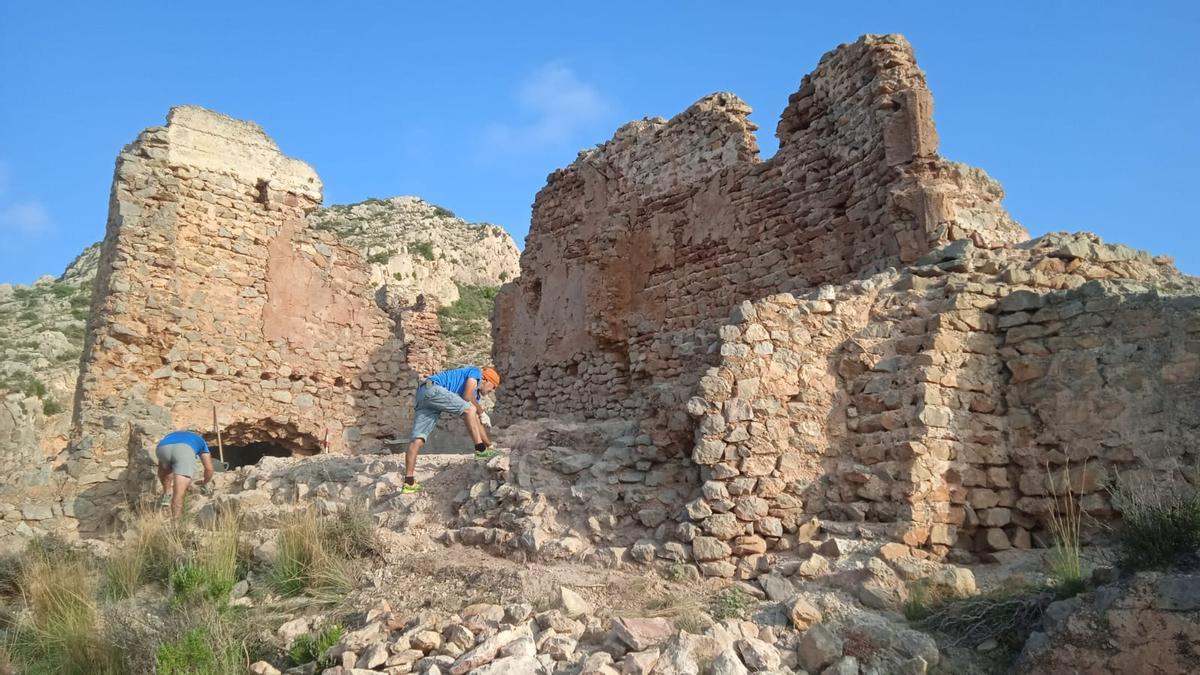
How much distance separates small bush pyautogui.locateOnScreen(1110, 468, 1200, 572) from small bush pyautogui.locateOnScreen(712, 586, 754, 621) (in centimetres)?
183

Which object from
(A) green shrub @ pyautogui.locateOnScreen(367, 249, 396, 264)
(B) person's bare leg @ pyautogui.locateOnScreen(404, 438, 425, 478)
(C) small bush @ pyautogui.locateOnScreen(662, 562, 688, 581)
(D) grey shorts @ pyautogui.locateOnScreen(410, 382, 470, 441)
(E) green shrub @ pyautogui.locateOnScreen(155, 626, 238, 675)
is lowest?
(E) green shrub @ pyautogui.locateOnScreen(155, 626, 238, 675)

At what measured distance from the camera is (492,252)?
37.3 m

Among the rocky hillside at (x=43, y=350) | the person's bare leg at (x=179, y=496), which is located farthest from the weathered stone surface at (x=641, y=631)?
the rocky hillside at (x=43, y=350)

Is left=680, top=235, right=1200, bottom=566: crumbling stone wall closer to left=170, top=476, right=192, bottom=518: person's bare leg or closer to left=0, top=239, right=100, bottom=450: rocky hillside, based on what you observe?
left=170, top=476, right=192, bottom=518: person's bare leg

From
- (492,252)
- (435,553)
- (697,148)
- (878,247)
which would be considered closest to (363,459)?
(435,553)

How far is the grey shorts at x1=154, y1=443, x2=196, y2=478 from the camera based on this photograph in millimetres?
7965

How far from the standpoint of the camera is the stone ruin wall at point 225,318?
9.80m

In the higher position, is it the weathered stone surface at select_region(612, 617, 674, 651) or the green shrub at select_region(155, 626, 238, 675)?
the weathered stone surface at select_region(612, 617, 674, 651)

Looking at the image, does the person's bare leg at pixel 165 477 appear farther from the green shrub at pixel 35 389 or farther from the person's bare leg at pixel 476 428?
the green shrub at pixel 35 389

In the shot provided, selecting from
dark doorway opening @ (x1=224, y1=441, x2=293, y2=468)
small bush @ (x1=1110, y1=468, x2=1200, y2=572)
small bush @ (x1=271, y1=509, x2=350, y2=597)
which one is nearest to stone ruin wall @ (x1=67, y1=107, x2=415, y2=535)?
dark doorway opening @ (x1=224, y1=441, x2=293, y2=468)

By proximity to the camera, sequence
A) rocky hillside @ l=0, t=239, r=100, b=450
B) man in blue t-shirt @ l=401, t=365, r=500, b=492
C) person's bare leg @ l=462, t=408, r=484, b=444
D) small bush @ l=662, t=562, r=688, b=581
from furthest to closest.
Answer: rocky hillside @ l=0, t=239, r=100, b=450, person's bare leg @ l=462, t=408, r=484, b=444, man in blue t-shirt @ l=401, t=365, r=500, b=492, small bush @ l=662, t=562, r=688, b=581

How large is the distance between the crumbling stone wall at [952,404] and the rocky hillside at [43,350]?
1300 centimetres

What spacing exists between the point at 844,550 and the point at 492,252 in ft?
110

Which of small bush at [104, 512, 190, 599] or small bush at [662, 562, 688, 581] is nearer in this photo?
small bush at [662, 562, 688, 581]
